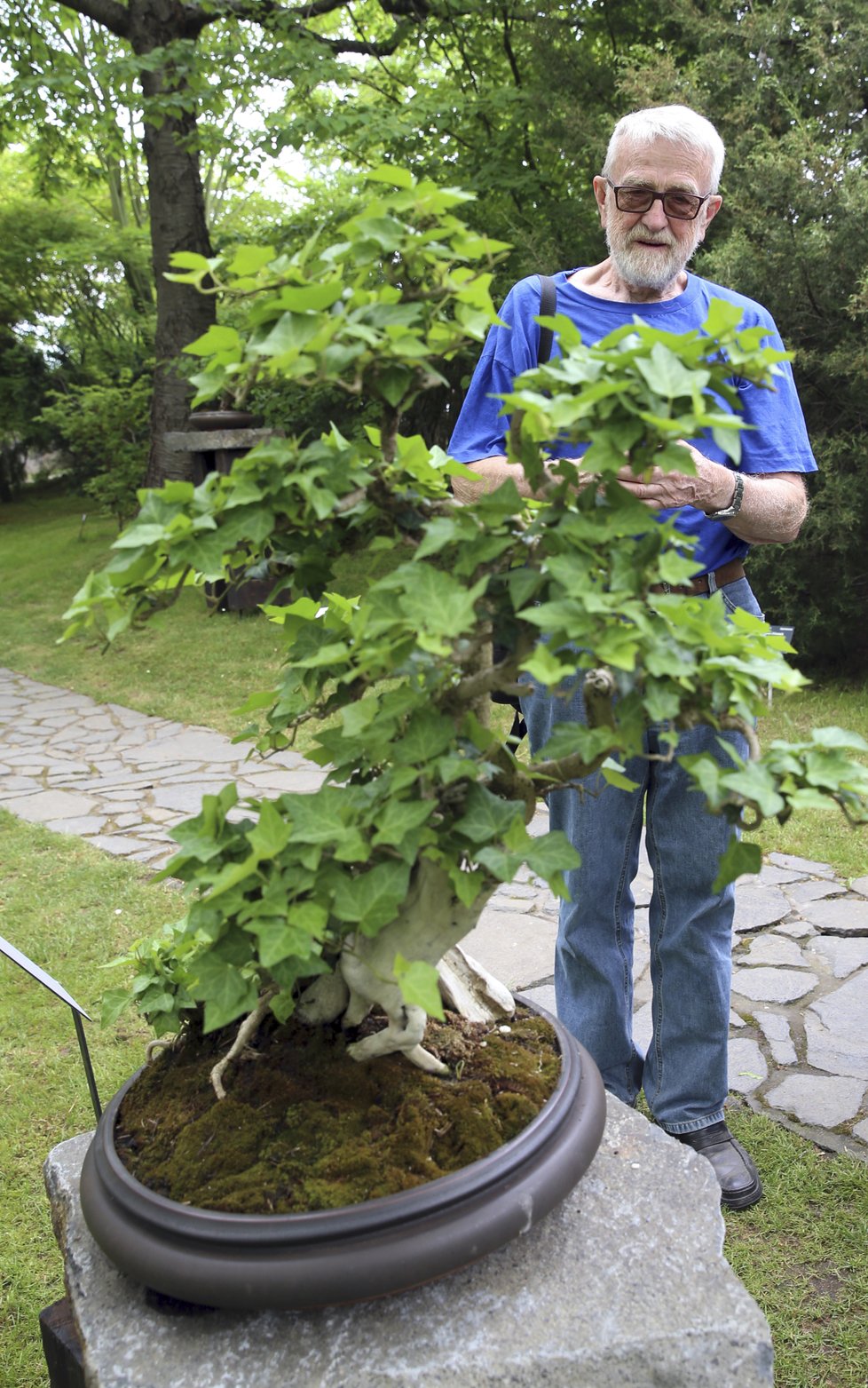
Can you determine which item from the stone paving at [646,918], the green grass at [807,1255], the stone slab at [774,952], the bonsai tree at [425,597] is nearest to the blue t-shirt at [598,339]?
the bonsai tree at [425,597]

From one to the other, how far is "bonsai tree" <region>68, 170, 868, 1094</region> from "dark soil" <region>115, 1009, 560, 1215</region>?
0.16 metres

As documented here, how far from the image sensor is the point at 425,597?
1.17 metres

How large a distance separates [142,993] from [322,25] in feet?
47.0

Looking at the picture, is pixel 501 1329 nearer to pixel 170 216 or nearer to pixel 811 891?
pixel 811 891

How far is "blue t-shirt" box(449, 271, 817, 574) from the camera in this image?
2082 millimetres

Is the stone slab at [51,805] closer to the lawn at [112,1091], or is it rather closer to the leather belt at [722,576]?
the lawn at [112,1091]

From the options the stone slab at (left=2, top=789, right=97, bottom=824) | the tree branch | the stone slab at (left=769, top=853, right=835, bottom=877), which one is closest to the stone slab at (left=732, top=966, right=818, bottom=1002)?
the stone slab at (left=769, top=853, right=835, bottom=877)

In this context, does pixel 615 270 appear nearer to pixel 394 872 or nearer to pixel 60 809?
pixel 394 872

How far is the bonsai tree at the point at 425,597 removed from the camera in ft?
3.77

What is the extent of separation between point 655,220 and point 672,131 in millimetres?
150

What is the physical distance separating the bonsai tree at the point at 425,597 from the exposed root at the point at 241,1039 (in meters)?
0.11

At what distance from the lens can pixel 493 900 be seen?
13.2 ft

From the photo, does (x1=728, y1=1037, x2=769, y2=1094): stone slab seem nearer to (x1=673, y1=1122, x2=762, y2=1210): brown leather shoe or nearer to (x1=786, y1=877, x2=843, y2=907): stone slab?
(x1=673, y1=1122, x2=762, y2=1210): brown leather shoe

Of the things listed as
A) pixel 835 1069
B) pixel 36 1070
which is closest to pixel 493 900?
pixel 835 1069
